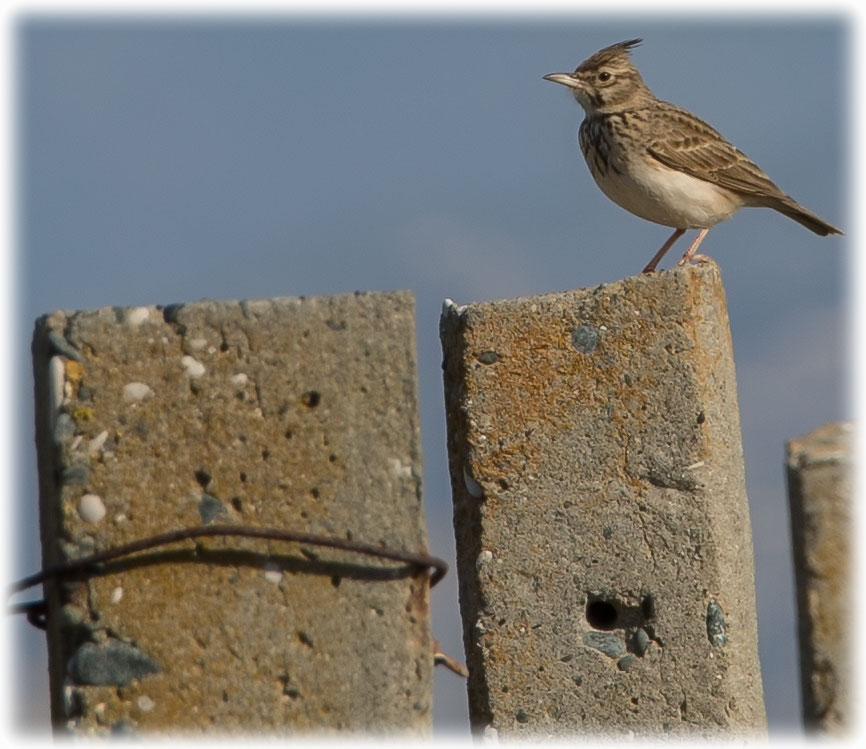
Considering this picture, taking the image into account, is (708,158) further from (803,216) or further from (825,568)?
(825,568)

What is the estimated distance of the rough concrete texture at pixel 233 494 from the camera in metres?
4.30

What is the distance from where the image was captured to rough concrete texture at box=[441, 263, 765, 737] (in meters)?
5.10

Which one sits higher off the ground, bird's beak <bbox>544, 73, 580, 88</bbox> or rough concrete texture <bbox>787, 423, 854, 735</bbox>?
bird's beak <bbox>544, 73, 580, 88</bbox>

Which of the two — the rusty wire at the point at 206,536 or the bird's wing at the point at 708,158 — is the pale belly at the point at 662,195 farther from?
the rusty wire at the point at 206,536

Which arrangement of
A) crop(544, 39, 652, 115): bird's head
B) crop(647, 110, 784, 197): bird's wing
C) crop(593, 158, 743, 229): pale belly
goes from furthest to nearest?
crop(544, 39, 652, 115): bird's head < crop(647, 110, 784, 197): bird's wing < crop(593, 158, 743, 229): pale belly

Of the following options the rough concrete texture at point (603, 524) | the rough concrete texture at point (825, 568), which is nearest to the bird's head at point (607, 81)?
the rough concrete texture at point (603, 524)

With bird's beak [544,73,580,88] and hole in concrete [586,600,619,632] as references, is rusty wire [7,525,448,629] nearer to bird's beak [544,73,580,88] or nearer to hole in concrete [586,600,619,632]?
hole in concrete [586,600,619,632]

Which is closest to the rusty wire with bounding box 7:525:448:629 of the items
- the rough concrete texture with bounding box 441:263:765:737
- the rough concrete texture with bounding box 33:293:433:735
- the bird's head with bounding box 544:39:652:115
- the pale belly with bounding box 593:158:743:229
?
the rough concrete texture with bounding box 33:293:433:735

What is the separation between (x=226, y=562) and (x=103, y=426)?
500 mm

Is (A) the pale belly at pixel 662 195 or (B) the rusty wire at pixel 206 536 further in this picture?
(A) the pale belly at pixel 662 195

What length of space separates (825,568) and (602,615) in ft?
3.26

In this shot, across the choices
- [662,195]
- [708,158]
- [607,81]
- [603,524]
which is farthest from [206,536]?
[607,81]

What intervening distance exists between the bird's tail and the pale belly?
760 mm

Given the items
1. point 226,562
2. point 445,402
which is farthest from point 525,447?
point 226,562
